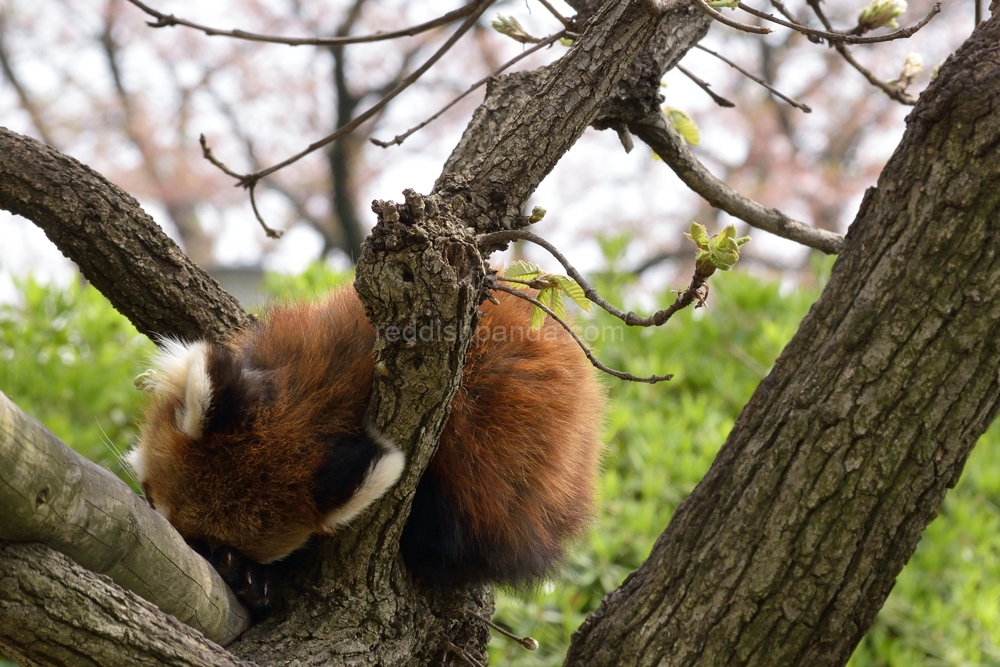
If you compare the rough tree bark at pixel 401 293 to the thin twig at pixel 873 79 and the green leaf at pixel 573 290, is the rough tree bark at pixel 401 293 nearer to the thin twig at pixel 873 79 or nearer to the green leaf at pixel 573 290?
the green leaf at pixel 573 290

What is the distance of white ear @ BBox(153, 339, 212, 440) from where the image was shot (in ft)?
4.53

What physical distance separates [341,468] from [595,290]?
20.5 inches

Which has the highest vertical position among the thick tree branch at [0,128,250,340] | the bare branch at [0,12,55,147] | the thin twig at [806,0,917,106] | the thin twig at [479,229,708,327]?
the bare branch at [0,12,55,147]

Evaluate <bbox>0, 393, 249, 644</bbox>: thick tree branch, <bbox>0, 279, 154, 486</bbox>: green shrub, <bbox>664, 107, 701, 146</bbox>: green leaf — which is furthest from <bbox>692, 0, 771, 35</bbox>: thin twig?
<bbox>0, 279, 154, 486</bbox>: green shrub

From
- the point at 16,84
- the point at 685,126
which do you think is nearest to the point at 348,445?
the point at 685,126

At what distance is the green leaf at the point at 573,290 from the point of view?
4.59ft

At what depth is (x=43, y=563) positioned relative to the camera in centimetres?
109

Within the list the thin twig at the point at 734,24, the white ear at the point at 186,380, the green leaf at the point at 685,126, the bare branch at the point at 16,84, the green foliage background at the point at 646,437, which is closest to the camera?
the thin twig at the point at 734,24

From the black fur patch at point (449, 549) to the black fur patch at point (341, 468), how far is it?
0.22 meters

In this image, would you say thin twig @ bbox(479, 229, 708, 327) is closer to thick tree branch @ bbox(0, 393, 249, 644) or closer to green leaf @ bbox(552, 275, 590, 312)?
green leaf @ bbox(552, 275, 590, 312)

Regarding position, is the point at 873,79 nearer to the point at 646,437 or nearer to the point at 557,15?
the point at 557,15

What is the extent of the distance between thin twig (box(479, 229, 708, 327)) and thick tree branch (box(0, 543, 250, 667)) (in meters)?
0.74

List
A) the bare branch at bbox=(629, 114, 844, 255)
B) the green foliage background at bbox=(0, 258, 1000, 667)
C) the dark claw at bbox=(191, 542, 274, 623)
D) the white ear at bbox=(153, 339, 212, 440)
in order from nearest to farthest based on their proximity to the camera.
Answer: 1. the white ear at bbox=(153, 339, 212, 440)
2. the dark claw at bbox=(191, 542, 274, 623)
3. the bare branch at bbox=(629, 114, 844, 255)
4. the green foliage background at bbox=(0, 258, 1000, 667)

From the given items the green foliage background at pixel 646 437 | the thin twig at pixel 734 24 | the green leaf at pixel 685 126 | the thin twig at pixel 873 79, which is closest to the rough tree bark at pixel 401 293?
the thin twig at pixel 734 24
